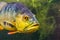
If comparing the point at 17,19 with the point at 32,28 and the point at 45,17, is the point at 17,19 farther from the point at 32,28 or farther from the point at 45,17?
the point at 45,17

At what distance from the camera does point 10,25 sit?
3.06 metres

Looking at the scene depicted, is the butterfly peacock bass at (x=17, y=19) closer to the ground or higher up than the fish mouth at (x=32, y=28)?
higher up

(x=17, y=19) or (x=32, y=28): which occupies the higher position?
(x=17, y=19)

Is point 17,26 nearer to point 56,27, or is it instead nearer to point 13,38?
point 13,38

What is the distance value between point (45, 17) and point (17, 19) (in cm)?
47

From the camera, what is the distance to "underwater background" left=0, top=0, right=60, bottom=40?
3.04 meters

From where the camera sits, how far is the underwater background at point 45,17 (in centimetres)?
304

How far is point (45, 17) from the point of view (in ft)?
9.98

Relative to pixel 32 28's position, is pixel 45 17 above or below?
above

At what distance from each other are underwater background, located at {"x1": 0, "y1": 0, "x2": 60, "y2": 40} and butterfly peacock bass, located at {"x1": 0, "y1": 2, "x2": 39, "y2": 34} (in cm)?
7

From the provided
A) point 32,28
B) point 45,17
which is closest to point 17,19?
point 32,28

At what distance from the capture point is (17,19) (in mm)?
3031

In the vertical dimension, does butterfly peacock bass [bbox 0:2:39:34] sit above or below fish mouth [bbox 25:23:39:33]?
above

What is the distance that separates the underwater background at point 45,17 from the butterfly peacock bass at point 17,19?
0.07 metres
